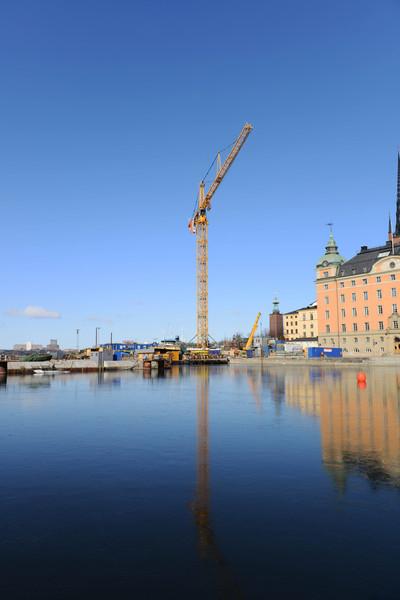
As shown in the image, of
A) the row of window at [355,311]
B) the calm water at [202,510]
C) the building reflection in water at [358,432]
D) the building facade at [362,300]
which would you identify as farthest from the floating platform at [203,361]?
the calm water at [202,510]

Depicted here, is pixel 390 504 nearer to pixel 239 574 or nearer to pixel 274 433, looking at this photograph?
pixel 239 574

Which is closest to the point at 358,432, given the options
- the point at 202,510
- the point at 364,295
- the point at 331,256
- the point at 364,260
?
the point at 202,510

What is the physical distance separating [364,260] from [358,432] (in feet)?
353

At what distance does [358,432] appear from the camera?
24.2m

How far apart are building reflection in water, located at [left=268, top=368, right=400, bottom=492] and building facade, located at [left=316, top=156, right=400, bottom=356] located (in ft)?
247

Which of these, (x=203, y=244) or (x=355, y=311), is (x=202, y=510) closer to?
(x=355, y=311)

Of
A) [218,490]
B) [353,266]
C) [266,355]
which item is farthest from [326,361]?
[218,490]

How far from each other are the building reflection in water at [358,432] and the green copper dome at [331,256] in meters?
93.7

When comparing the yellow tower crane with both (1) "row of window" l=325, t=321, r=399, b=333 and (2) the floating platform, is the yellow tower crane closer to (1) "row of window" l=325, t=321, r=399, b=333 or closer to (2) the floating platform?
(2) the floating platform

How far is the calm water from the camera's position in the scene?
905cm

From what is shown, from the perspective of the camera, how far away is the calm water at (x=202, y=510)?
905 centimetres

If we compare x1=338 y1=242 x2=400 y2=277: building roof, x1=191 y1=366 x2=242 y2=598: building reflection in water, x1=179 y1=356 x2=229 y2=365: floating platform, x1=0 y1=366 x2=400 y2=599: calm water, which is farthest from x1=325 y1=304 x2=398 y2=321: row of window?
x1=191 y1=366 x2=242 y2=598: building reflection in water

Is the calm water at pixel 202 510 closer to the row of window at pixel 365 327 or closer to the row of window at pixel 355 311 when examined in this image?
the row of window at pixel 365 327

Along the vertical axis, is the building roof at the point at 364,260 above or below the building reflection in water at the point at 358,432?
above
